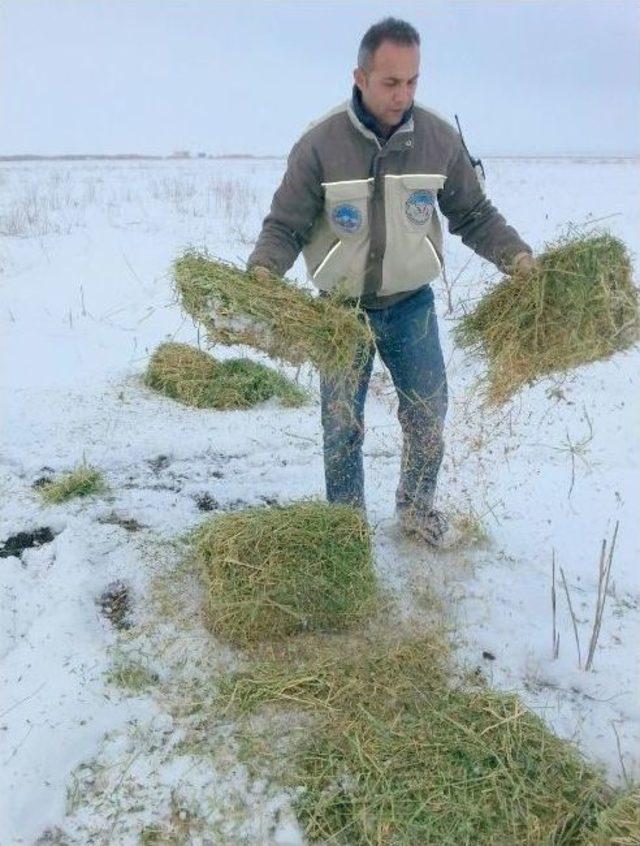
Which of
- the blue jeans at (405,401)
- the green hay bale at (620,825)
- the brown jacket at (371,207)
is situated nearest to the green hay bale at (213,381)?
the blue jeans at (405,401)

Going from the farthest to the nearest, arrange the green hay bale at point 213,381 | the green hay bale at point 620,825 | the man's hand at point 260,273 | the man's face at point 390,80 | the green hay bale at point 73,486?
the green hay bale at point 213,381 → the green hay bale at point 73,486 → the man's hand at point 260,273 → the man's face at point 390,80 → the green hay bale at point 620,825

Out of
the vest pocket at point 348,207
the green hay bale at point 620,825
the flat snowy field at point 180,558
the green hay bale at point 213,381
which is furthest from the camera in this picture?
the green hay bale at point 213,381

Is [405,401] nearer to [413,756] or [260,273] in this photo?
[260,273]

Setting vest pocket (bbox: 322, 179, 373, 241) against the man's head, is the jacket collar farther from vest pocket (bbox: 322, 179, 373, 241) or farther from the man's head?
vest pocket (bbox: 322, 179, 373, 241)

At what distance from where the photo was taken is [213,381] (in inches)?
208

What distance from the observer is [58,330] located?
261 inches

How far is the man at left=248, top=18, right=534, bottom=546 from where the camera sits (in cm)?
275

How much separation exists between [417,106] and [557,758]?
228cm

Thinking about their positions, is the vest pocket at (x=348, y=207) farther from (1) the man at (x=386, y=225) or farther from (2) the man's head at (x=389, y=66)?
(2) the man's head at (x=389, y=66)

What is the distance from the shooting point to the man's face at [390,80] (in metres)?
2.59

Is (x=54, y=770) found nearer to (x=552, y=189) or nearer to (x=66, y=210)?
(x=66, y=210)

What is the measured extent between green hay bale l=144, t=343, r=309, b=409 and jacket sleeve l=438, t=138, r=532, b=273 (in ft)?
7.81

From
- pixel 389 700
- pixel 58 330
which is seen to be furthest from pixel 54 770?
pixel 58 330

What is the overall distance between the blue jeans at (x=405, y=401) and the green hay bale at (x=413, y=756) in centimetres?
88
